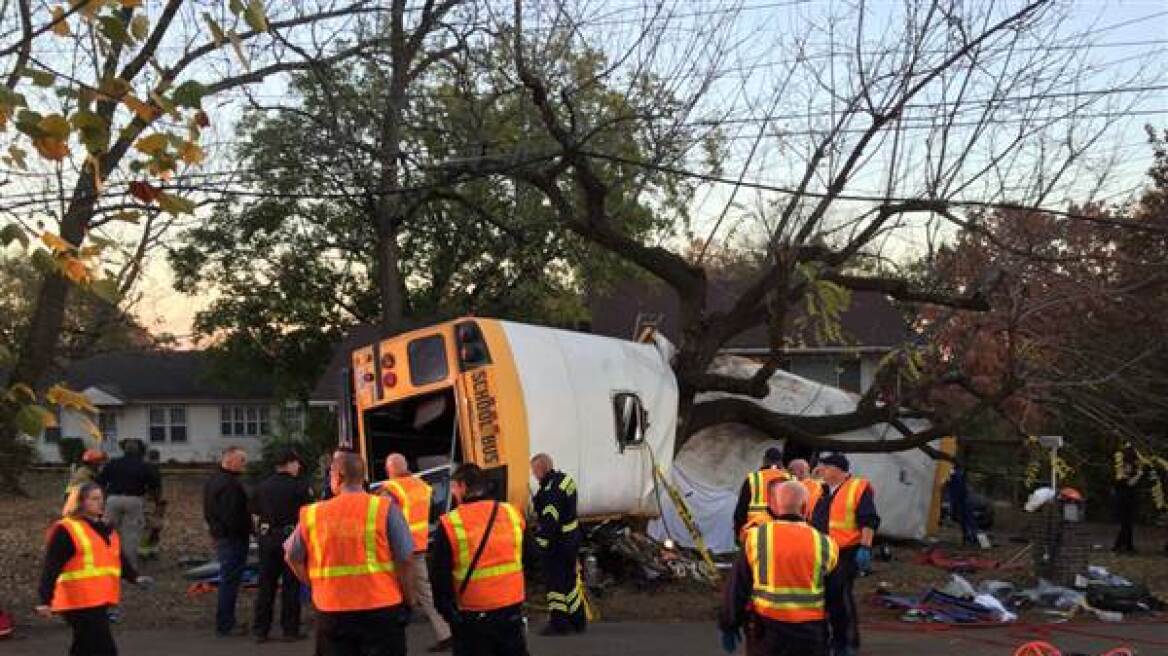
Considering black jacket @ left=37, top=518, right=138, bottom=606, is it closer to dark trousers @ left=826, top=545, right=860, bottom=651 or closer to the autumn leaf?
the autumn leaf

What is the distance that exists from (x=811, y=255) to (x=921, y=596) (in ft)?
14.4

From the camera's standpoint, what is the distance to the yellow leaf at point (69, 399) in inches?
181

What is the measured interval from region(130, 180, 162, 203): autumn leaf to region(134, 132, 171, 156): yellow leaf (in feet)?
0.59

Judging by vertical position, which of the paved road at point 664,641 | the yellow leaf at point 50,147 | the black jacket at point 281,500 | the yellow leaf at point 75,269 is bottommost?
the paved road at point 664,641

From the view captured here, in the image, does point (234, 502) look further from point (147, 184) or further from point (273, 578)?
point (147, 184)

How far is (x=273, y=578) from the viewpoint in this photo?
406 inches

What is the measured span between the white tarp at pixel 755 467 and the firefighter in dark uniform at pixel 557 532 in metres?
4.59

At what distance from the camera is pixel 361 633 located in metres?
6.42

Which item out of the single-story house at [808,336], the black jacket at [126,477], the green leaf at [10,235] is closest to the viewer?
the green leaf at [10,235]

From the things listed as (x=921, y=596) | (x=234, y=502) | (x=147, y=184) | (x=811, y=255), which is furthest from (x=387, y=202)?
(x=147, y=184)

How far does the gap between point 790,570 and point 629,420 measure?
7.37 m

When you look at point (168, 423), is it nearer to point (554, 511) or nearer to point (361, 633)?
point (554, 511)

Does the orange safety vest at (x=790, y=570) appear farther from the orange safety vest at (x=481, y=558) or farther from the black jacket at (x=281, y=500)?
the black jacket at (x=281, y=500)

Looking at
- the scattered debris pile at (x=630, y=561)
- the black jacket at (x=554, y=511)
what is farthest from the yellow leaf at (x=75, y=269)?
the scattered debris pile at (x=630, y=561)
